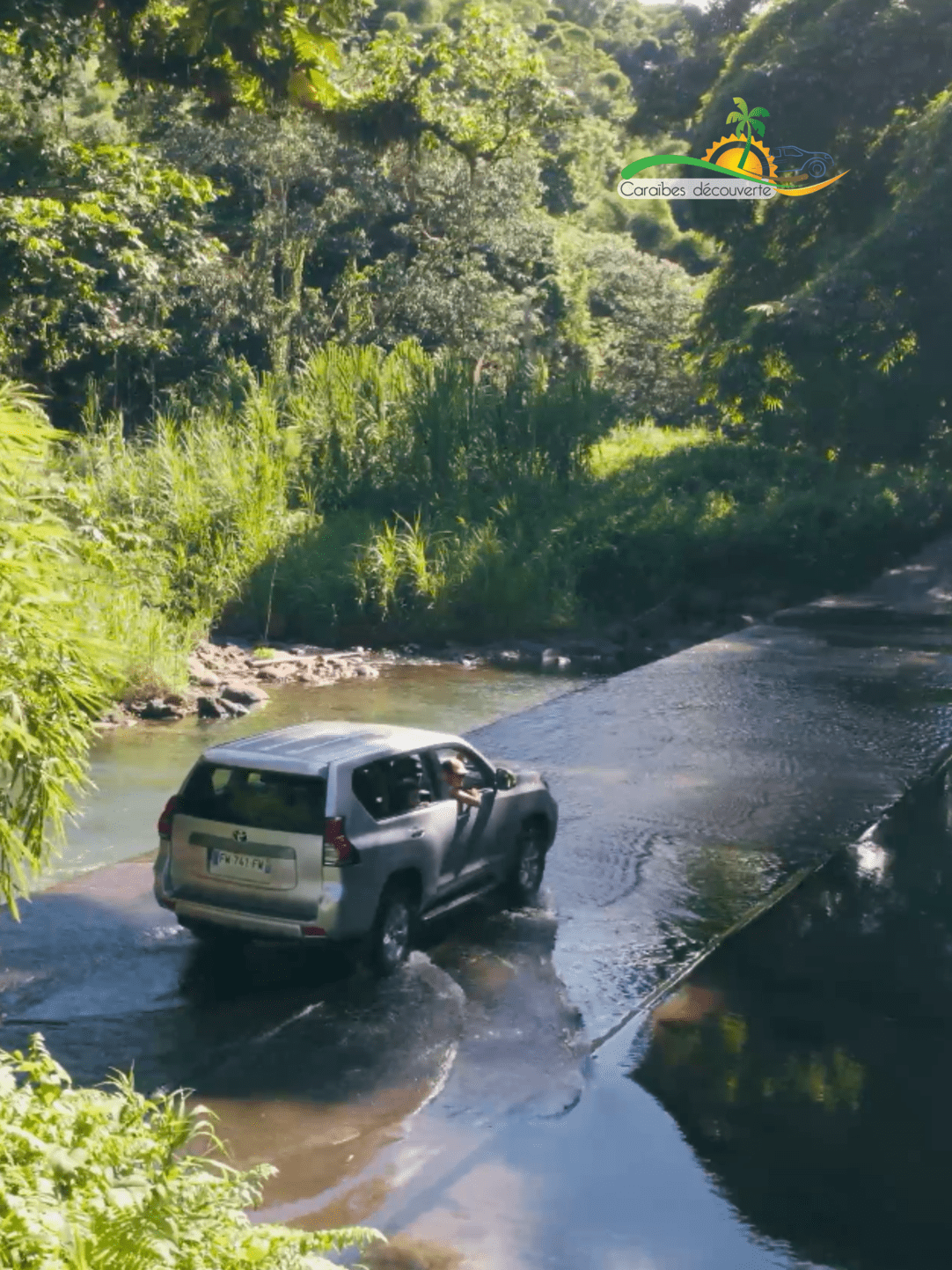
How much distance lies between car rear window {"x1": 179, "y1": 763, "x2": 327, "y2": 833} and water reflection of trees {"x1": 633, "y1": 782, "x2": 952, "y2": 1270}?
8.27ft

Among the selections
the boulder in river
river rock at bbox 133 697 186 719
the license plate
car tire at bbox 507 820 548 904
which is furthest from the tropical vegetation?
the license plate

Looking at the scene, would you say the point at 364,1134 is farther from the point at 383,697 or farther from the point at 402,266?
the point at 402,266

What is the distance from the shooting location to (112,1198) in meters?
3.84

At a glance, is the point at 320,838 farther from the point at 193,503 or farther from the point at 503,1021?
the point at 193,503

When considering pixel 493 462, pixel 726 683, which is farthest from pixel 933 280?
pixel 726 683

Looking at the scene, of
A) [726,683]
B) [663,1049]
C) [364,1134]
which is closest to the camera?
[364,1134]

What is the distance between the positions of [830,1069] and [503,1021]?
1.96m

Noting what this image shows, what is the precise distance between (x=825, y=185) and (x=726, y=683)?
19.8 meters

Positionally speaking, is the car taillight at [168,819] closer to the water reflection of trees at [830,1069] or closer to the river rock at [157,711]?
the water reflection of trees at [830,1069]

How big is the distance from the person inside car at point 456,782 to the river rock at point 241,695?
42.3 ft

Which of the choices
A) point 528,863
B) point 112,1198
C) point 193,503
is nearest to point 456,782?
point 528,863

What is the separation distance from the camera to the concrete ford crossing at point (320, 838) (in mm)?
9555

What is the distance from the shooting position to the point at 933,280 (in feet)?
103

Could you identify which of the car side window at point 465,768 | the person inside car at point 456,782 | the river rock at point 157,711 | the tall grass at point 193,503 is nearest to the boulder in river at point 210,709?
the river rock at point 157,711
